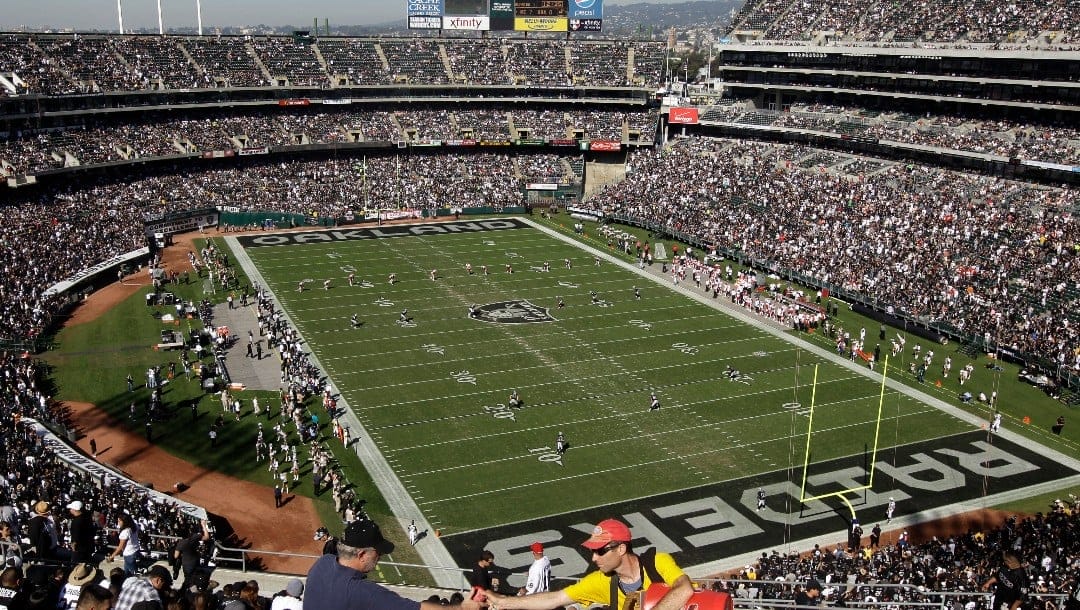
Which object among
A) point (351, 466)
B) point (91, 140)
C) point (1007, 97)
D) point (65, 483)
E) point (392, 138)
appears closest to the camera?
point (65, 483)

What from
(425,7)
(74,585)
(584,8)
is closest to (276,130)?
(425,7)

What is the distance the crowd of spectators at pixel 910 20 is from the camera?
49.5 metres

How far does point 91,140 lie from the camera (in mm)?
57688

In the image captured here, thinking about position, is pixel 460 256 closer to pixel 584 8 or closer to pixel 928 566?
pixel 584 8

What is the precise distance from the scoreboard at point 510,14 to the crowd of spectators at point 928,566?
59080 mm

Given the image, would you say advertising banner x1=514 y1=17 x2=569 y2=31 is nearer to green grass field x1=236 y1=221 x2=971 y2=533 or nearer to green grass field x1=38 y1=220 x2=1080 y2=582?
green grass field x1=236 y1=221 x2=971 y2=533

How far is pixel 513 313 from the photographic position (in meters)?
40.2

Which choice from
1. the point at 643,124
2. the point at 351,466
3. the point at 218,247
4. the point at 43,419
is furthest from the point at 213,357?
the point at 643,124

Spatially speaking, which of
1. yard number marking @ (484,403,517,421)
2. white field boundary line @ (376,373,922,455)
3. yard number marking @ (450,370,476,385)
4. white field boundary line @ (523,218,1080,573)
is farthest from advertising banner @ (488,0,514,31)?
yard number marking @ (484,403,517,421)

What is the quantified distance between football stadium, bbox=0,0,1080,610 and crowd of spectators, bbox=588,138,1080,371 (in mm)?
196

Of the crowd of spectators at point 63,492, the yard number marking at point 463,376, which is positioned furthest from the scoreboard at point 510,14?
the crowd of spectators at point 63,492

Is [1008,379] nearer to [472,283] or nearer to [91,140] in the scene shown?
[472,283]

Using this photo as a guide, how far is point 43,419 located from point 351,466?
28.9 ft

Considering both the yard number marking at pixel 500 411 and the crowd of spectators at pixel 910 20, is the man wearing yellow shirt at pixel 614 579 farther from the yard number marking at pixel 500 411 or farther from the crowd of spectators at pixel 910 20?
the crowd of spectators at pixel 910 20
